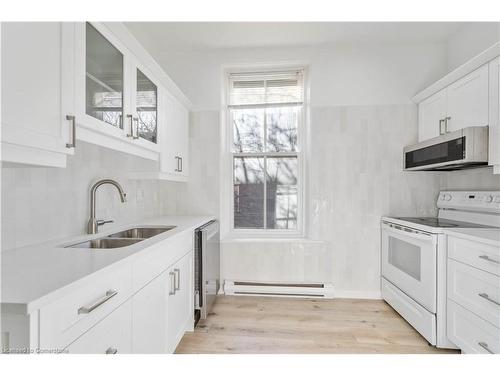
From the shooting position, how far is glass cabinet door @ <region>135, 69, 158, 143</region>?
175 centimetres

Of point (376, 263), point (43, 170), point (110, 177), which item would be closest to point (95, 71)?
point (43, 170)

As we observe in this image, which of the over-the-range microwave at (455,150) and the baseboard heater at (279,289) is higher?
the over-the-range microwave at (455,150)

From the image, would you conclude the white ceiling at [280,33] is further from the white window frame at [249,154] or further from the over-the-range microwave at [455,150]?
the over-the-range microwave at [455,150]

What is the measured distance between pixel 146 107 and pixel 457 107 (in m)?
2.42

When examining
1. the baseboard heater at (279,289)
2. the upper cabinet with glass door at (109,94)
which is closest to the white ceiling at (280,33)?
the upper cabinet with glass door at (109,94)

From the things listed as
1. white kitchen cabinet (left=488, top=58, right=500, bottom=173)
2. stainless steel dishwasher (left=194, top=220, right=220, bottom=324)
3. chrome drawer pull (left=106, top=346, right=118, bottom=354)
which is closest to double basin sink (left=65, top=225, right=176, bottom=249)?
stainless steel dishwasher (left=194, top=220, right=220, bottom=324)

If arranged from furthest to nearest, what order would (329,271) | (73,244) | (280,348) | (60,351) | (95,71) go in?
(329,271)
(280,348)
(73,244)
(95,71)
(60,351)

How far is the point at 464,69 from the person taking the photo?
2035mm

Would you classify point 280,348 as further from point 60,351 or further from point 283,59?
point 283,59

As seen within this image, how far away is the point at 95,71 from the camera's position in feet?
4.36

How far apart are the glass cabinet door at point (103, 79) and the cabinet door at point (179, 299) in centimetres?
97

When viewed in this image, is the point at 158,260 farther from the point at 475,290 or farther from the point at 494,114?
the point at 494,114

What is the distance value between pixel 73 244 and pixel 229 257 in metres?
1.67

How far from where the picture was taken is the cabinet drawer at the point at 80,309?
29.3 inches
